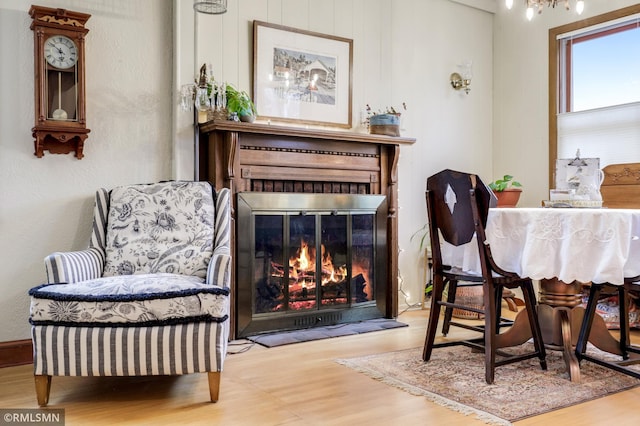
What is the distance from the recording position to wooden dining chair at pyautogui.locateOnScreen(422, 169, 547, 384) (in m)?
2.61

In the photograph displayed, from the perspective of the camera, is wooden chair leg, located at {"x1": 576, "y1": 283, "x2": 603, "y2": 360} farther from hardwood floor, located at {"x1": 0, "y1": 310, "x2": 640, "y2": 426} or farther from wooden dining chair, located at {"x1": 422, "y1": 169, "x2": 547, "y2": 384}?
hardwood floor, located at {"x1": 0, "y1": 310, "x2": 640, "y2": 426}

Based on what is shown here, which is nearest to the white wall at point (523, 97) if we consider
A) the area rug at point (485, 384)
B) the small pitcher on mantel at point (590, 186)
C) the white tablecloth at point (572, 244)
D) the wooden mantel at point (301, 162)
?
the wooden mantel at point (301, 162)

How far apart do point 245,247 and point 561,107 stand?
2.93m

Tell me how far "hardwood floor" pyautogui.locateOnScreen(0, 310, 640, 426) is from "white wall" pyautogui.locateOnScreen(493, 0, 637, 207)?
8.75 ft

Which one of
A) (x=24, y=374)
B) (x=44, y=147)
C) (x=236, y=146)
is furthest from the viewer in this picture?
(x=236, y=146)

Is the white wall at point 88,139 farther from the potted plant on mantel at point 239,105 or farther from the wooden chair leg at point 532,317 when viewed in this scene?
the wooden chair leg at point 532,317

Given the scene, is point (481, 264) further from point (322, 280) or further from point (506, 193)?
point (506, 193)

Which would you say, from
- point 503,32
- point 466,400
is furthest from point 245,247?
point 503,32

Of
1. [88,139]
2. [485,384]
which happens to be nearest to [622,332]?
[485,384]

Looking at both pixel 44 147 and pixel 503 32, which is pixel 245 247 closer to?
pixel 44 147

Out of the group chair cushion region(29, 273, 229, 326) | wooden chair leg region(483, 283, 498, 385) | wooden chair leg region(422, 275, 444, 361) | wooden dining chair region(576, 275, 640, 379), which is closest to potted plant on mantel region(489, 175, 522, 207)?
→ wooden dining chair region(576, 275, 640, 379)

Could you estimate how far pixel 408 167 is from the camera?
4684mm

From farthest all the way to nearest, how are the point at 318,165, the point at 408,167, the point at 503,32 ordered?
1. the point at 503,32
2. the point at 408,167
3. the point at 318,165

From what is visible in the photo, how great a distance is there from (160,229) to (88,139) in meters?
0.74
